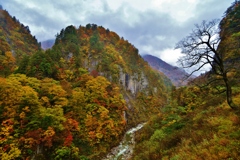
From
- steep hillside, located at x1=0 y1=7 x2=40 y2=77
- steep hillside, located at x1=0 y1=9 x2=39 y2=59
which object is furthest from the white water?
steep hillside, located at x1=0 y1=9 x2=39 y2=59

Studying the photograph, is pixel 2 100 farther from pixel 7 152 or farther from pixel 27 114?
pixel 7 152

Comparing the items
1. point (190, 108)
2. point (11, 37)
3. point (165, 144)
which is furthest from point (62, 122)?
point (11, 37)

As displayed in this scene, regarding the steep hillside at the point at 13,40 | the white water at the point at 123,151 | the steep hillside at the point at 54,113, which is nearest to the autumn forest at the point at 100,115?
the steep hillside at the point at 54,113

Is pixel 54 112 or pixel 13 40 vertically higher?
pixel 13 40

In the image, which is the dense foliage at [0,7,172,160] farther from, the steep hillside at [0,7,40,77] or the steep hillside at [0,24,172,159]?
the steep hillside at [0,7,40,77]

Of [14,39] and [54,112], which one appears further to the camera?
[14,39]

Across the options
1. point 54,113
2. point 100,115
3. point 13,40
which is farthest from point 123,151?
point 13,40

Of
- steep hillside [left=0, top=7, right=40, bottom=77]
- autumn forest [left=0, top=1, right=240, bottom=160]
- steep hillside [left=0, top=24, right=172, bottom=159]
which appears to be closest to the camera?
autumn forest [left=0, top=1, right=240, bottom=160]

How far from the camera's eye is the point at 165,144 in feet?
43.1

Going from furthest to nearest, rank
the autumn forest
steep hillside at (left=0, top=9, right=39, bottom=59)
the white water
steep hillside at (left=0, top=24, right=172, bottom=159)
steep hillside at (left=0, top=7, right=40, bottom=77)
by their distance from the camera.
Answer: steep hillside at (left=0, top=9, right=39, bottom=59)
steep hillside at (left=0, top=7, right=40, bottom=77)
the white water
steep hillside at (left=0, top=24, right=172, bottom=159)
the autumn forest

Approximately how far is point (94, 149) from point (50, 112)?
9.78 metres

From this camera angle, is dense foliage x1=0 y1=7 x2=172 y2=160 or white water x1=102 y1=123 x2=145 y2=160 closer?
dense foliage x1=0 y1=7 x2=172 y2=160

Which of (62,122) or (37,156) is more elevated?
(62,122)

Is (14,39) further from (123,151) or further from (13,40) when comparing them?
(123,151)
